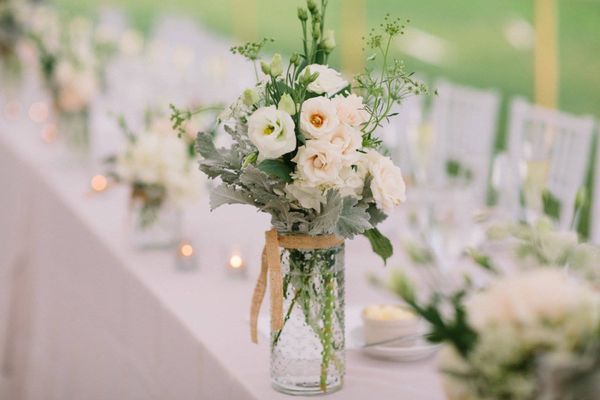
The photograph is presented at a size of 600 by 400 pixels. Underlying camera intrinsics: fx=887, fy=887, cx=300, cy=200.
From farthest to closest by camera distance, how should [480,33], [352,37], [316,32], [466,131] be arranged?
[480,33] < [352,37] < [466,131] < [316,32]

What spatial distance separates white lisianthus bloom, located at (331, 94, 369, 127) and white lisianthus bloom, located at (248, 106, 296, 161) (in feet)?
0.25

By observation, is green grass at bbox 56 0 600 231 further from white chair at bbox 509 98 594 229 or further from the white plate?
the white plate

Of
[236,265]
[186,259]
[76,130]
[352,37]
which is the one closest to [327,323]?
[236,265]

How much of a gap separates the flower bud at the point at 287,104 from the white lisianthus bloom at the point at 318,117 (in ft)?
0.05

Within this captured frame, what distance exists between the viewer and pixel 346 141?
1.27m

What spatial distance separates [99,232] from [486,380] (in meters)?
1.75

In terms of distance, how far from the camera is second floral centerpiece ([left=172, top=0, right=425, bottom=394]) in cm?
127

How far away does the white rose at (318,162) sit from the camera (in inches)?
49.7

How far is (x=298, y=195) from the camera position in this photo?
1.32 m

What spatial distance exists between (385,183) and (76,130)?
7.22ft

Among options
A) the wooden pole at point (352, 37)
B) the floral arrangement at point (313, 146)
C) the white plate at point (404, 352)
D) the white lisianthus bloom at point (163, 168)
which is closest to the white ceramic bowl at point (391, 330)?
the white plate at point (404, 352)

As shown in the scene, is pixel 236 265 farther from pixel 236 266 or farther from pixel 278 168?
pixel 278 168

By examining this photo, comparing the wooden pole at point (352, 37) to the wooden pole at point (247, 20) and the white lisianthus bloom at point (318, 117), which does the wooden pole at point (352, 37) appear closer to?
the wooden pole at point (247, 20)

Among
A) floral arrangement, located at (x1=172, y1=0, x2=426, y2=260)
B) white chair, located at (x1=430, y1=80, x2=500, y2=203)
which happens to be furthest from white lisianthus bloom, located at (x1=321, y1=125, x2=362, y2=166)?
white chair, located at (x1=430, y1=80, x2=500, y2=203)
